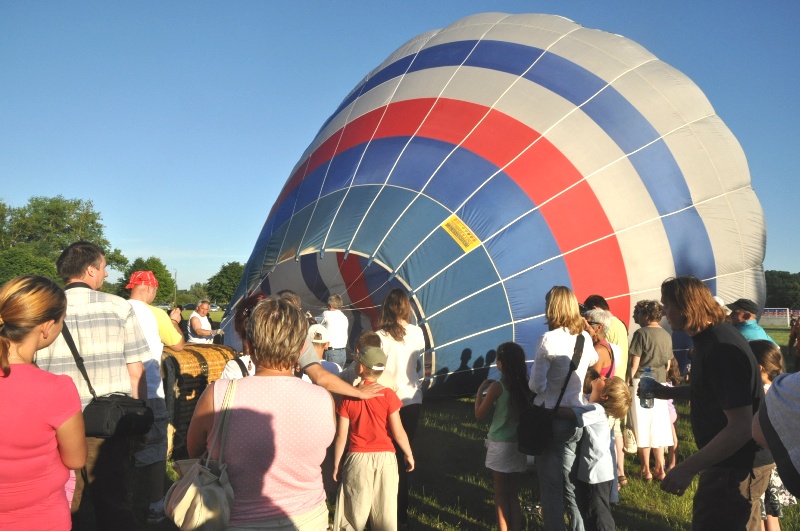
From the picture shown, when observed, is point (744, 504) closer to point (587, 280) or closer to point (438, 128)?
point (587, 280)

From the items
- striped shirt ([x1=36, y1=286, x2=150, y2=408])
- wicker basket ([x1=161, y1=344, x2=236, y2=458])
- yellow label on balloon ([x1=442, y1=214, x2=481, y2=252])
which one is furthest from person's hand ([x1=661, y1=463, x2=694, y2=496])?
yellow label on balloon ([x1=442, y1=214, x2=481, y2=252])

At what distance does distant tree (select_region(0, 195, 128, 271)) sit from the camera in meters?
57.3

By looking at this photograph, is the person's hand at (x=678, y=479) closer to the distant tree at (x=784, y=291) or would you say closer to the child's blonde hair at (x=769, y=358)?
the child's blonde hair at (x=769, y=358)

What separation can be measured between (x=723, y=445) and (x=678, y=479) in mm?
172

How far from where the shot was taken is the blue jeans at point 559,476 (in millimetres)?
3104

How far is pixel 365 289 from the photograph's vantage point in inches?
252

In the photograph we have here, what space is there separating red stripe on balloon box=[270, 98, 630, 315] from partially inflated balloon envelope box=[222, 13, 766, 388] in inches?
0.6

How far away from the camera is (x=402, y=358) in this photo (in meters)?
3.76

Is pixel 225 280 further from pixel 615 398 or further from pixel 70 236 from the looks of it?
pixel 615 398

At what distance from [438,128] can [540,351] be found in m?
3.64

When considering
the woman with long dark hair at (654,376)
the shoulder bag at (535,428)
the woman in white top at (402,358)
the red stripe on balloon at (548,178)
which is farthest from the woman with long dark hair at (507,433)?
the red stripe on balloon at (548,178)

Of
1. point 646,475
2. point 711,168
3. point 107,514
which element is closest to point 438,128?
point 711,168

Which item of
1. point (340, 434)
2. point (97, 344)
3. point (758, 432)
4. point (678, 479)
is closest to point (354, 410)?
point (340, 434)

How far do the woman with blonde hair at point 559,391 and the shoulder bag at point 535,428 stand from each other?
0.06 m
